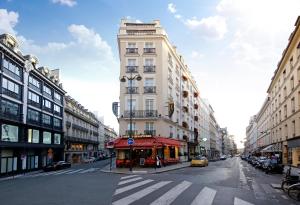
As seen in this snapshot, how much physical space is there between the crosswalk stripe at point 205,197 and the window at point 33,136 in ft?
110

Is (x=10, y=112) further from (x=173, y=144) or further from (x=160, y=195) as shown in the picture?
(x=160, y=195)

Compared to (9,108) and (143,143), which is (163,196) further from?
(9,108)

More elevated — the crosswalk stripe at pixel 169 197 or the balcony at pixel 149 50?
the balcony at pixel 149 50

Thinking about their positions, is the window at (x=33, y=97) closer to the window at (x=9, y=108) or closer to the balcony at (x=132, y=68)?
the window at (x=9, y=108)

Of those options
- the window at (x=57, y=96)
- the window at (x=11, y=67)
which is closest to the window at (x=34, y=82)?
the window at (x=11, y=67)

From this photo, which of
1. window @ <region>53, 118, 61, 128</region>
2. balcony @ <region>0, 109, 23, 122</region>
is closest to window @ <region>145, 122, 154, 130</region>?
balcony @ <region>0, 109, 23, 122</region>

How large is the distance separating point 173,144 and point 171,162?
237 centimetres

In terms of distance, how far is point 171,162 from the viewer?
45.3 m

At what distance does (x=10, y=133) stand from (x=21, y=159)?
3185 millimetres

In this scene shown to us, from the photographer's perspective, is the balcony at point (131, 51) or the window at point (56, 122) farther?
the window at point (56, 122)

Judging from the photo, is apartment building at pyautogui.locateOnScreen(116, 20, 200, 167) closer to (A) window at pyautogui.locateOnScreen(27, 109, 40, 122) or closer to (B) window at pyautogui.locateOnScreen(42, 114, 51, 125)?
(A) window at pyautogui.locateOnScreen(27, 109, 40, 122)

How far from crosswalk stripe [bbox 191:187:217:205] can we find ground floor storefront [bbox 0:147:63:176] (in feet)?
86.6

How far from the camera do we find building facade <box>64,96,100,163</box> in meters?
66.6

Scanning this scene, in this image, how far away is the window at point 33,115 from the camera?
4413 centimetres
